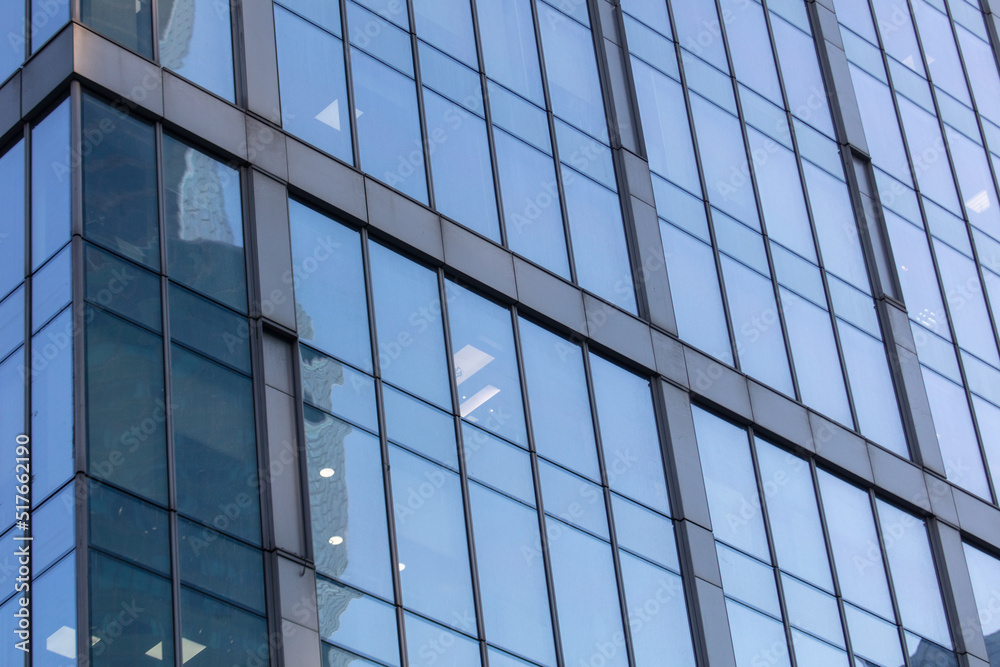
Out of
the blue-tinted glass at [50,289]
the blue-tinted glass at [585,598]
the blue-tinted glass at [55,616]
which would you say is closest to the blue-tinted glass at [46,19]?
the blue-tinted glass at [50,289]

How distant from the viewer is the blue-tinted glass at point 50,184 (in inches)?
822

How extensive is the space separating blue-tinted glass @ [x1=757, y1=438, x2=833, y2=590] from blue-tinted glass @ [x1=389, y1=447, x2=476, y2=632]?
304 inches

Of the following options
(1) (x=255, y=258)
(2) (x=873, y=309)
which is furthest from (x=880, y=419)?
(1) (x=255, y=258)

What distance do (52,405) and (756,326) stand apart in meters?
15.8

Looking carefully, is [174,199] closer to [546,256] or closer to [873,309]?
[546,256]

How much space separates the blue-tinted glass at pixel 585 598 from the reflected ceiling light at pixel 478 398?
2.12m

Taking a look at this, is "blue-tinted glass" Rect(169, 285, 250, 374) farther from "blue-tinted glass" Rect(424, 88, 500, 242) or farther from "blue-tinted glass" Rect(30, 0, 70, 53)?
"blue-tinted glass" Rect(424, 88, 500, 242)

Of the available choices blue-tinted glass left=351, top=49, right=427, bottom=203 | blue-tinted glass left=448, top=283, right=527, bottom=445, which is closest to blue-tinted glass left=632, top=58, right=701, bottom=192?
blue-tinted glass left=351, top=49, right=427, bottom=203

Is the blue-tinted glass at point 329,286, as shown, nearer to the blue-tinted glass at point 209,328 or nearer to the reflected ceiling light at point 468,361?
the blue-tinted glass at point 209,328

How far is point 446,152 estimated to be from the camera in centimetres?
2719

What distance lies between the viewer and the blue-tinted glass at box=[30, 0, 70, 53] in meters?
22.6

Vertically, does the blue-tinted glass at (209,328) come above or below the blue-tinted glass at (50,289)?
above

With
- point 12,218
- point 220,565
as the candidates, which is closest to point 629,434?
point 220,565

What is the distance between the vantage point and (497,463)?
80.2ft
